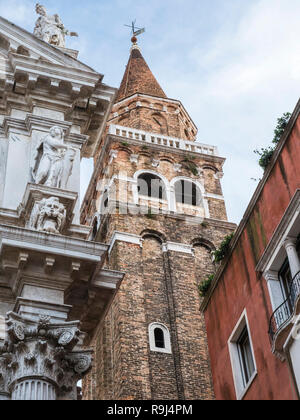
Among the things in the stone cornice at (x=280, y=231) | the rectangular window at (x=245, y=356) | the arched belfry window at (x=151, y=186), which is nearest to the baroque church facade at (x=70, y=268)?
the arched belfry window at (x=151, y=186)

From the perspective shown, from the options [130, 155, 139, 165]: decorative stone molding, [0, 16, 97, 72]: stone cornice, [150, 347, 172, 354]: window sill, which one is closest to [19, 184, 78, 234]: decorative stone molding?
[0, 16, 97, 72]: stone cornice

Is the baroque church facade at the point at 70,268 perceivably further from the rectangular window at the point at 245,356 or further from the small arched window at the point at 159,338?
the rectangular window at the point at 245,356

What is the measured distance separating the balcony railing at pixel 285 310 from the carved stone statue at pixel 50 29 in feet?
22.2

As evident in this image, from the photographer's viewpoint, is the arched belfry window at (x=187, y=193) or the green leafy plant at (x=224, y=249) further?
the arched belfry window at (x=187, y=193)

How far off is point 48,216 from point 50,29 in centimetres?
595

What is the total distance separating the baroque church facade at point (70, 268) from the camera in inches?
434

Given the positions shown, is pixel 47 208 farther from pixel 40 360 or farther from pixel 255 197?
pixel 255 197

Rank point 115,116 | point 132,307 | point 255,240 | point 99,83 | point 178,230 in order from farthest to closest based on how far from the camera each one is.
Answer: point 115,116 → point 178,230 → point 132,307 → point 255,240 → point 99,83

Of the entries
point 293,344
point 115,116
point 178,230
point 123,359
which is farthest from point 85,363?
point 115,116

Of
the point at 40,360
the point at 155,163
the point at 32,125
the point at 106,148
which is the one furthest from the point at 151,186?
the point at 40,360

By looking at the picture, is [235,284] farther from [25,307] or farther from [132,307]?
[132,307]

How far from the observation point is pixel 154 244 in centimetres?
3662

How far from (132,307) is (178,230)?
19.9 feet

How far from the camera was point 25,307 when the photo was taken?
11.3m
